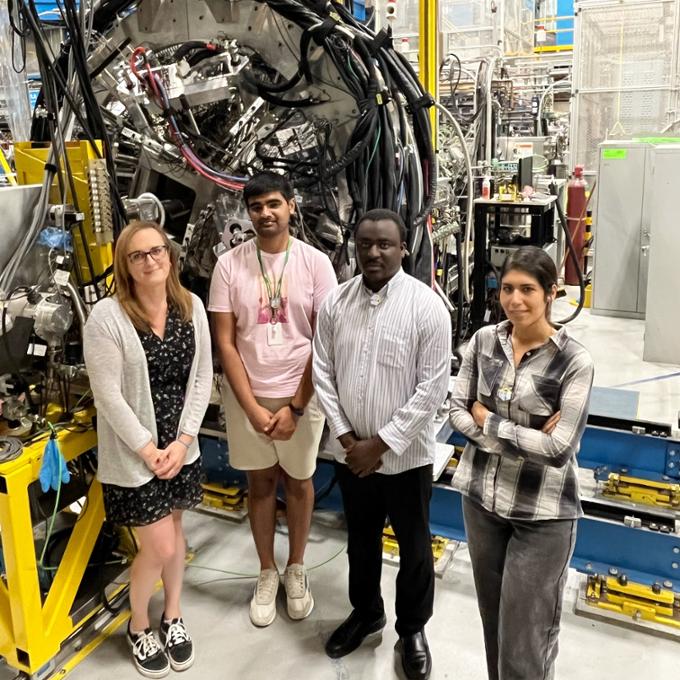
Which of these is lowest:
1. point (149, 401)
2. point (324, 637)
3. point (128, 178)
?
point (324, 637)

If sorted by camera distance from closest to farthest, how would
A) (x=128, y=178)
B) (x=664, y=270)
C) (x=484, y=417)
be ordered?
(x=484, y=417) → (x=128, y=178) → (x=664, y=270)

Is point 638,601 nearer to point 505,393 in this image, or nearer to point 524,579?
point 524,579

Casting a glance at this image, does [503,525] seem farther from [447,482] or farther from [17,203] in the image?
[17,203]

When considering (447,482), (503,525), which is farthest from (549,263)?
(447,482)

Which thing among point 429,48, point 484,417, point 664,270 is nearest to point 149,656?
point 484,417

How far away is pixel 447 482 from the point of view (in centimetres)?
305

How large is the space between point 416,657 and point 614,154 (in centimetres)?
528

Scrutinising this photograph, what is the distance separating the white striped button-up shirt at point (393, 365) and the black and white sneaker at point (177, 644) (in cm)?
103

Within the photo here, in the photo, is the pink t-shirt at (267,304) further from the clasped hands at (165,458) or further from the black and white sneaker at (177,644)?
the black and white sneaker at (177,644)

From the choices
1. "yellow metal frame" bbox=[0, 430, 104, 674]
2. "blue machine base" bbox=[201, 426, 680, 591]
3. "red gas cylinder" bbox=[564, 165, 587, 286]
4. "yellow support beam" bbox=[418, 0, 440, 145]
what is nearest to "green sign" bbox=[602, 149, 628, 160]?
"red gas cylinder" bbox=[564, 165, 587, 286]

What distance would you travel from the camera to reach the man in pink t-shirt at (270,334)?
2.52 metres

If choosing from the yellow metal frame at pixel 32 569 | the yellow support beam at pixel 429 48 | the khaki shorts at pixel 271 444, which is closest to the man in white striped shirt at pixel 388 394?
the khaki shorts at pixel 271 444

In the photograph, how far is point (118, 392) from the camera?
7.35 ft

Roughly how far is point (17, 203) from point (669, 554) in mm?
2778
